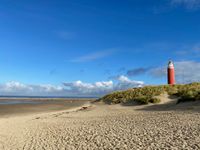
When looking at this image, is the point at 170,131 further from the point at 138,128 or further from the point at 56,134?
the point at 56,134

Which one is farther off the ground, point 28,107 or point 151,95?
point 151,95

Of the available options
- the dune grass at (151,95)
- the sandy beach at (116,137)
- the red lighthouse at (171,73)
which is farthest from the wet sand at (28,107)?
the sandy beach at (116,137)

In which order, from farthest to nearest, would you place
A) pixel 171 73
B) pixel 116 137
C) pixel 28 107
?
1. pixel 28 107
2. pixel 171 73
3. pixel 116 137

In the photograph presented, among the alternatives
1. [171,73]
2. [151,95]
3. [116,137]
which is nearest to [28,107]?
[151,95]

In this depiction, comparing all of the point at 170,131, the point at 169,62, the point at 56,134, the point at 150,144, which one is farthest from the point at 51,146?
the point at 169,62

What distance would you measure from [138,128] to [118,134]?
142cm

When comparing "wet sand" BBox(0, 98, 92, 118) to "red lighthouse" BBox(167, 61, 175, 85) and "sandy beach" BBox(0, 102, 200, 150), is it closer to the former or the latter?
"red lighthouse" BBox(167, 61, 175, 85)

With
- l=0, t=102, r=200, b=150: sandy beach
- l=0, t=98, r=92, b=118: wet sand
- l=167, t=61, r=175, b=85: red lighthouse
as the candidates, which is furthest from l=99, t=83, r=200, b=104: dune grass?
l=0, t=102, r=200, b=150: sandy beach

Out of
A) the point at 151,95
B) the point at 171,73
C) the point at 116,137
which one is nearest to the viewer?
the point at 116,137

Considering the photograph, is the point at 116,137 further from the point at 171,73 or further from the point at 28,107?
→ the point at 28,107

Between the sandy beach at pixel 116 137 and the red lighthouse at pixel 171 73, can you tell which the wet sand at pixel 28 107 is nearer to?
the red lighthouse at pixel 171 73

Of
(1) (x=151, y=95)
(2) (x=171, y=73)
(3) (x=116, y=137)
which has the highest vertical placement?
(2) (x=171, y=73)

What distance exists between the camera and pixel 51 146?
13016 mm

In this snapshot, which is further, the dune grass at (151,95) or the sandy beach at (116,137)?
the dune grass at (151,95)
